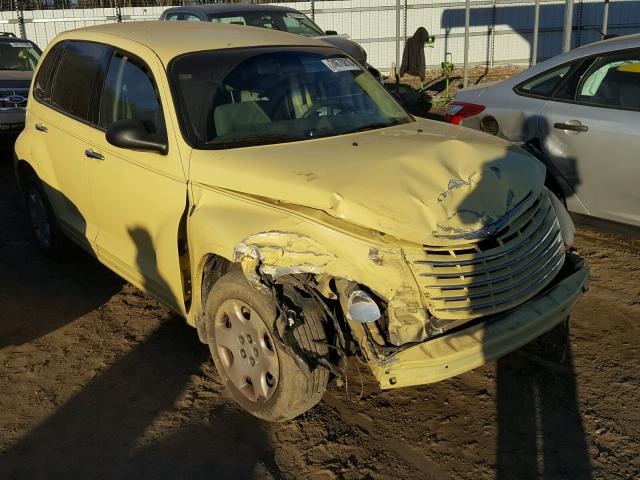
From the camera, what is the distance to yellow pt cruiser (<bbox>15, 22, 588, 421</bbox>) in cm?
301

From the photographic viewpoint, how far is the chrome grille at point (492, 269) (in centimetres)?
299

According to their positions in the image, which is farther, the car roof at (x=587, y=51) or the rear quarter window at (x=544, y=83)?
the rear quarter window at (x=544, y=83)

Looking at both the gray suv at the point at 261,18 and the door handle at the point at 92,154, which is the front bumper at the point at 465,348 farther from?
the gray suv at the point at 261,18

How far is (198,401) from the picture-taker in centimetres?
375

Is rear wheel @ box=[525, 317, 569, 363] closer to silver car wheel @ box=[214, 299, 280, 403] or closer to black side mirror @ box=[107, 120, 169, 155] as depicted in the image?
silver car wheel @ box=[214, 299, 280, 403]

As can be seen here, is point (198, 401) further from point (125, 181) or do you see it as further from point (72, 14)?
point (72, 14)

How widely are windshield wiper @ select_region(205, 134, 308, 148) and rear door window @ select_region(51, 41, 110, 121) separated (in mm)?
1347

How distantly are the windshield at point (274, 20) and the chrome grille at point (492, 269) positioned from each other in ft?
29.1

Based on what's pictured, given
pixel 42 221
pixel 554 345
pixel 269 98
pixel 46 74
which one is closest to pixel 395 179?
pixel 269 98

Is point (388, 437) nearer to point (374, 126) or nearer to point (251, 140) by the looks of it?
point (251, 140)

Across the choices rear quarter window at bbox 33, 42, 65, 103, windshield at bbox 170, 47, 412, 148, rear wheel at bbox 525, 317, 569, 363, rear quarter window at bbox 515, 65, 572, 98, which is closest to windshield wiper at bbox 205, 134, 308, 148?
windshield at bbox 170, 47, 412, 148

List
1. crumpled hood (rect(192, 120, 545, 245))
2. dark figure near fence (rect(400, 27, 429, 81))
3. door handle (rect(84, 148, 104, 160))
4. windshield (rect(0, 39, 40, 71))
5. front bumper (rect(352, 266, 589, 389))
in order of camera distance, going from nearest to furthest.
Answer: front bumper (rect(352, 266, 589, 389))
crumpled hood (rect(192, 120, 545, 245))
door handle (rect(84, 148, 104, 160))
windshield (rect(0, 39, 40, 71))
dark figure near fence (rect(400, 27, 429, 81))

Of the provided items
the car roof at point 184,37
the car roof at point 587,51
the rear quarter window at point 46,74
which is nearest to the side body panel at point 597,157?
the car roof at point 587,51

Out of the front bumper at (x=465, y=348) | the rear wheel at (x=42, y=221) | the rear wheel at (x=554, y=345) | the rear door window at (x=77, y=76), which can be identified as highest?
the rear door window at (x=77, y=76)
